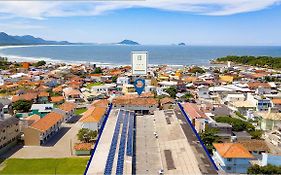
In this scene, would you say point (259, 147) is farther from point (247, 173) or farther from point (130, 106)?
point (130, 106)

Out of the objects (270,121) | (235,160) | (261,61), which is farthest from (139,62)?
(261,61)

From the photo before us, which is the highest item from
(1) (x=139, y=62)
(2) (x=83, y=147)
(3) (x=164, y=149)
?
(1) (x=139, y=62)

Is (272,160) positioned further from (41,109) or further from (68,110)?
(41,109)

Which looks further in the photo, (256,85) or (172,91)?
(256,85)

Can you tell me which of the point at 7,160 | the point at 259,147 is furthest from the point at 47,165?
the point at 259,147

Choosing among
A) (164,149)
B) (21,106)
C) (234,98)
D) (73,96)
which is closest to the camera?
(164,149)

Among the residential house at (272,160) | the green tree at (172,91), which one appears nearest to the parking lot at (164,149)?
the residential house at (272,160)
